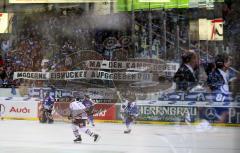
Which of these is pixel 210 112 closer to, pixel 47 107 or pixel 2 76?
pixel 47 107

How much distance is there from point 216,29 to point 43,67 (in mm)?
1320

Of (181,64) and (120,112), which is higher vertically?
(181,64)

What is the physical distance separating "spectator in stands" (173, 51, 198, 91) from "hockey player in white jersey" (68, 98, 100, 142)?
74cm

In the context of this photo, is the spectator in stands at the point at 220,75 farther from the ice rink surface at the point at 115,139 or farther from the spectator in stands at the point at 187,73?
the ice rink surface at the point at 115,139

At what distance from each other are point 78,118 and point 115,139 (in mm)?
323

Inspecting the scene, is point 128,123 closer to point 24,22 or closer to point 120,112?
point 120,112

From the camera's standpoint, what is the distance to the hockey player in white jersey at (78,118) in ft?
14.1

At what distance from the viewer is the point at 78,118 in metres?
4.34

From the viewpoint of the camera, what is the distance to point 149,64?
420 cm

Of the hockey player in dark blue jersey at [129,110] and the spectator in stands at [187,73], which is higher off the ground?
Answer: the spectator in stands at [187,73]

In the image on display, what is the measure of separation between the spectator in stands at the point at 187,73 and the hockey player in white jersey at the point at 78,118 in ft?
2.43

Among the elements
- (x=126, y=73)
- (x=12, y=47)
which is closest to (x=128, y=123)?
(x=126, y=73)

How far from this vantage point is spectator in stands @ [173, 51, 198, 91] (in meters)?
4.14

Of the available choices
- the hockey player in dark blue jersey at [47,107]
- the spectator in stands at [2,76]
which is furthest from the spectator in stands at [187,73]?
the spectator in stands at [2,76]
